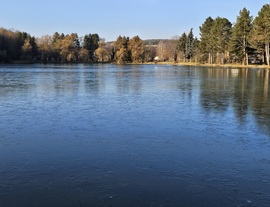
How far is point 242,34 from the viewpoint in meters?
68.3

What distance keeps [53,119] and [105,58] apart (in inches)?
5405

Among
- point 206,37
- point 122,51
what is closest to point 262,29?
point 206,37

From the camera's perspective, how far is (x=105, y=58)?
14850 centimetres

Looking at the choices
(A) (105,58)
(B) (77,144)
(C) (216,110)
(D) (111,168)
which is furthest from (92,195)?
(A) (105,58)

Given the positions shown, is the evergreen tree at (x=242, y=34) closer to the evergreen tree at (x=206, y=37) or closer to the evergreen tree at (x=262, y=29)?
the evergreen tree at (x=262, y=29)

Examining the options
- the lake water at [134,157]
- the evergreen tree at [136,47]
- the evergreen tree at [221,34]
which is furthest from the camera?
the evergreen tree at [136,47]

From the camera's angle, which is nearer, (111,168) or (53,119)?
(111,168)

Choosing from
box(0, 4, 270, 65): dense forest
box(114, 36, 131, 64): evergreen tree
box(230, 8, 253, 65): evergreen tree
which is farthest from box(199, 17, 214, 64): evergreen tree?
box(114, 36, 131, 64): evergreen tree

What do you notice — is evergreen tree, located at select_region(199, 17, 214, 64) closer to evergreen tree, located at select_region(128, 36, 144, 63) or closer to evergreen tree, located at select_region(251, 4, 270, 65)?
evergreen tree, located at select_region(251, 4, 270, 65)

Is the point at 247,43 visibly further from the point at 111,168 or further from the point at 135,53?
the point at 111,168

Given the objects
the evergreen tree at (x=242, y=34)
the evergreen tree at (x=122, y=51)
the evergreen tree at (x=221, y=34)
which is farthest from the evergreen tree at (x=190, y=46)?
the evergreen tree at (x=242, y=34)

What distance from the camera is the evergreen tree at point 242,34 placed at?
67.6 metres

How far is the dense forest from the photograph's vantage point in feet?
221

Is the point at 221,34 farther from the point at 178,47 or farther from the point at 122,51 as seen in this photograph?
the point at 122,51
